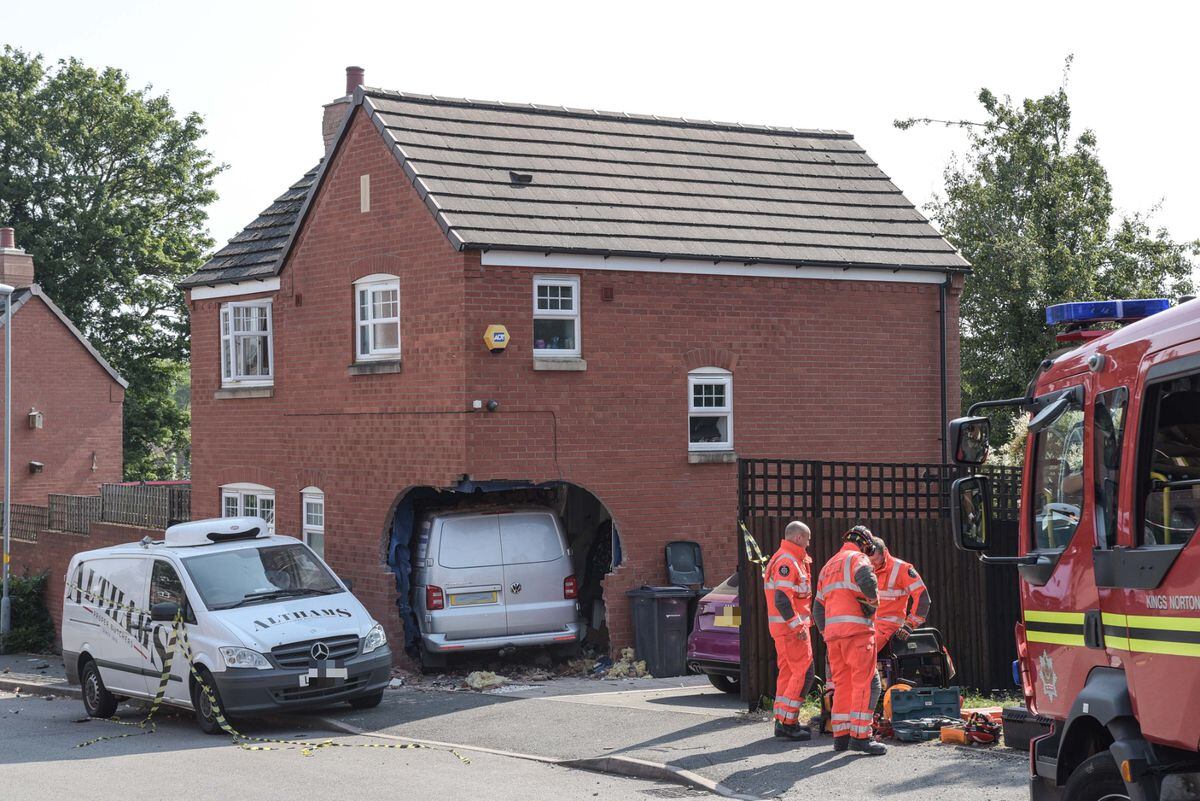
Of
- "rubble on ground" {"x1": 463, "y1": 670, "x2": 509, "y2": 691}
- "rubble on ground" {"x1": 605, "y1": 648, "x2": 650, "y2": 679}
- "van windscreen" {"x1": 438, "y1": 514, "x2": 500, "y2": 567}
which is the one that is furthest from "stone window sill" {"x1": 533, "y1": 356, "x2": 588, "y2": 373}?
"rubble on ground" {"x1": 463, "y1": 670, "x2": 509, "y2": 691}

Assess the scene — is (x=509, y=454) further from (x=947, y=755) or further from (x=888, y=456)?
(x=947, y=755)

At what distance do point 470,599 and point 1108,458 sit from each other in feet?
38.0

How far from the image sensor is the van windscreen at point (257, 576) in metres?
14.4

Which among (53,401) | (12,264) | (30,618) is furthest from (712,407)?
(53,401)

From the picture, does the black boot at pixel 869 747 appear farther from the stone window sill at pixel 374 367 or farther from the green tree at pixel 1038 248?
the green tree at pixel 1038 248

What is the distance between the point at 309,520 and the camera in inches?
830

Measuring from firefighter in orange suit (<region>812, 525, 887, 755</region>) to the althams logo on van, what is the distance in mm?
5654

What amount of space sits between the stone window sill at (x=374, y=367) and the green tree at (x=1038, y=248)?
44.7 feet

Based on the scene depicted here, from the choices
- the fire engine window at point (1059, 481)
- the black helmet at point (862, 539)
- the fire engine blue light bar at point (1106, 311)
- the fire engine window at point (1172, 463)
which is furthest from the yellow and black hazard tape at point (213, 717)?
the fire engine window at point (1172, 463)

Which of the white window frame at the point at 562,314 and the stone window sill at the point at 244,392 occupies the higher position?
the white window frame at the point at 562,314

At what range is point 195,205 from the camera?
47.1 meters

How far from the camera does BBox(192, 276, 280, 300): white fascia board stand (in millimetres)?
21859

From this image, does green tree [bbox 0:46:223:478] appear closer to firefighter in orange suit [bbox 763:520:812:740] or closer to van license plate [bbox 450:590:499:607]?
van license plate [bbox 450:590:499:607]

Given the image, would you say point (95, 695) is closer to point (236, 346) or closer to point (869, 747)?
point (236, 346)
